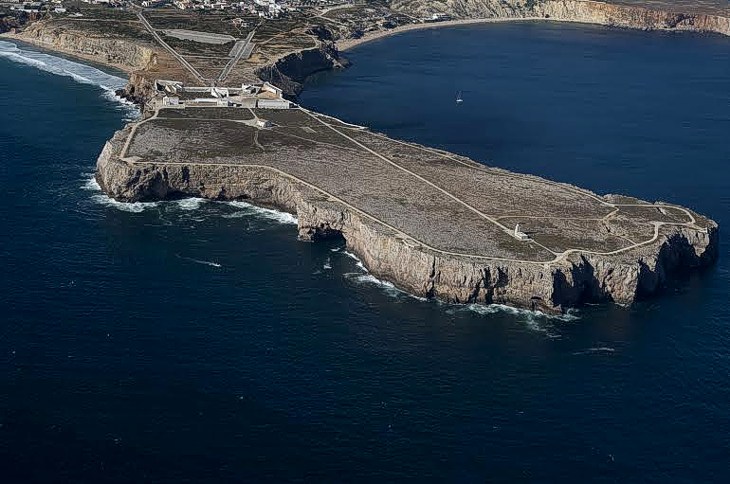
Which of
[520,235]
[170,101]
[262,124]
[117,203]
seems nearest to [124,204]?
[117,203]

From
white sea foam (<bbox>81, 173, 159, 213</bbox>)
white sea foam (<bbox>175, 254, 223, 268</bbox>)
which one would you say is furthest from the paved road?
white sea foam (<bbox>175, 254, 223, 268</bbox>)

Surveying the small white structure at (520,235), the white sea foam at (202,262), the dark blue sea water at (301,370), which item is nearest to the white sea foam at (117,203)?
the dark blue sea water at (301,370)

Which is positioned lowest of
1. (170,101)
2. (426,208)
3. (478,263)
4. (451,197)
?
(478,263)

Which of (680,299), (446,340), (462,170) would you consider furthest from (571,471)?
(462,170)

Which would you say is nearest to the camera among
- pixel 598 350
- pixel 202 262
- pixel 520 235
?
pixel 598 350

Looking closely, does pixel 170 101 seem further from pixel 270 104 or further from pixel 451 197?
pixel 451 197

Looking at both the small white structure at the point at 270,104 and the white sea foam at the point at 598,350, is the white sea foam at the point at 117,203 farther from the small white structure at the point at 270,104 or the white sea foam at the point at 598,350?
the white sea foam at the point at 598,350

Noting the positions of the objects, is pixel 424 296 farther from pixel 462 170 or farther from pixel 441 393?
pixel 462 170
